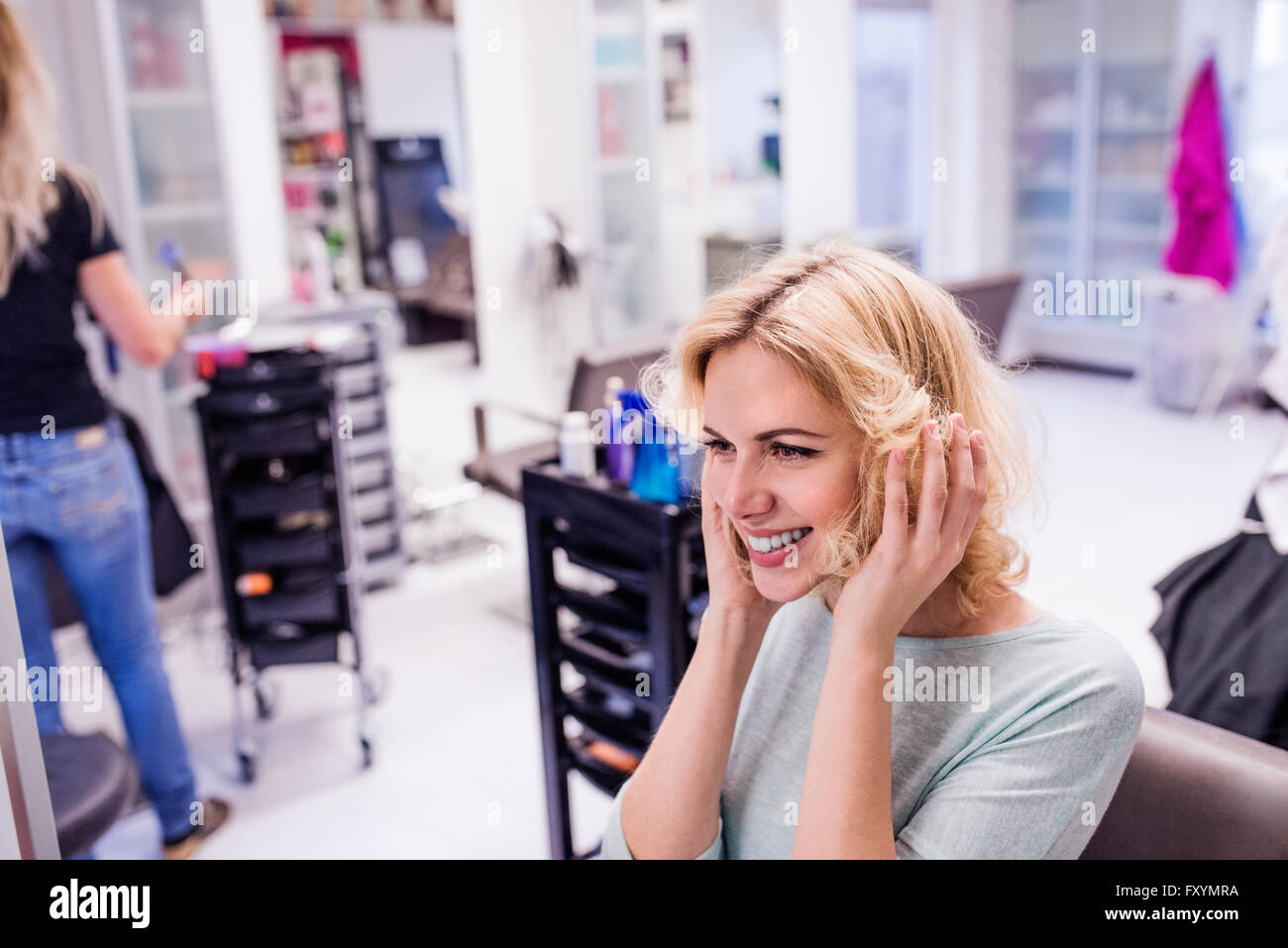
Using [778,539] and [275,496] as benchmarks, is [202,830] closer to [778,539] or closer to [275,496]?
[275,496]

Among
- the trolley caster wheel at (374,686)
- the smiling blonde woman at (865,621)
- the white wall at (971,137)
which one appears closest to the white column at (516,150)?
the trolley caster wheel at (374,686)

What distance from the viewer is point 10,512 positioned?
79.8 inches

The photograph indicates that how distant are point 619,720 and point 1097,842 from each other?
1.01 metres

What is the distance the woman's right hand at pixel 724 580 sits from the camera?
1100 millimetres

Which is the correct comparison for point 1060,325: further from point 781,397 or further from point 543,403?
point 781,397

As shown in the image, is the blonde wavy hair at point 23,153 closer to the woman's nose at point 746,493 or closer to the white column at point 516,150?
the woman's nose at point 746,493

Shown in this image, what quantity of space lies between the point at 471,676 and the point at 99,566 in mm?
1321

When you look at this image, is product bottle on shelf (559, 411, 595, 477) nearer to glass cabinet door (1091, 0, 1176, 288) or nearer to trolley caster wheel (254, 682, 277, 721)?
trolley caster wheel (254, 682, 277, 721)

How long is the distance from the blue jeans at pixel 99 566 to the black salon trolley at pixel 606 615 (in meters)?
0.81

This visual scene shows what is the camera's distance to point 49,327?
206 centimetres
